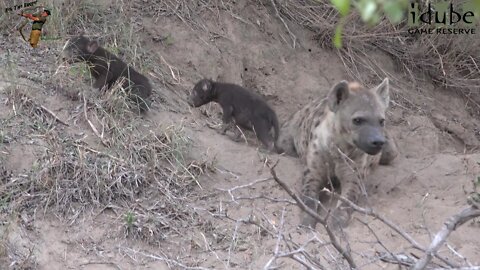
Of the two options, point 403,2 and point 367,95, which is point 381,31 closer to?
point 367,95

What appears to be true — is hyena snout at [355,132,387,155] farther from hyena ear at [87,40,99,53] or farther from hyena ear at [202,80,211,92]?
hyena ear at [87,40,99,53]

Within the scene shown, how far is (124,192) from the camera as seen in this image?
197 inches

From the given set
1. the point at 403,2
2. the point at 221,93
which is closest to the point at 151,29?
the point at 221,93

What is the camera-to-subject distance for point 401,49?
800 cm

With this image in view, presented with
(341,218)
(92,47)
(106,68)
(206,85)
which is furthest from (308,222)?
(92,47)

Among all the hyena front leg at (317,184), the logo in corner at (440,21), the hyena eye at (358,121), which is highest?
the hyena eye at (358,121)

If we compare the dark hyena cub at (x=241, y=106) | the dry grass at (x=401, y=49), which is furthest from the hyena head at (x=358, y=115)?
the dry grass at (x=401, y=49)

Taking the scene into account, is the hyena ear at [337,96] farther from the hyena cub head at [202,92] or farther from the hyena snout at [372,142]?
the hyena cub head at [202,92]

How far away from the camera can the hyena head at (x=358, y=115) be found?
4980 mm

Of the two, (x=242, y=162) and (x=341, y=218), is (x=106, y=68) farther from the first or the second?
(x=341, y=218)

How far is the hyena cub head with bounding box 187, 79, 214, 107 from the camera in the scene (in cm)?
641

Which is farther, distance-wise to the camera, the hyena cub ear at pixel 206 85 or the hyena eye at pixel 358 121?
the hyena cub ear at pixel 206 85

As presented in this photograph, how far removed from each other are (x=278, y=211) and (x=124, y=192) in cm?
102

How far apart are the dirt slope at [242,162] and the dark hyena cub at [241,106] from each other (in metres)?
0.19
